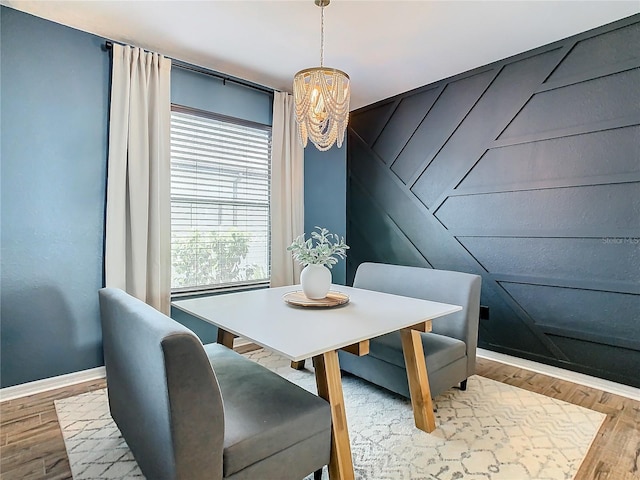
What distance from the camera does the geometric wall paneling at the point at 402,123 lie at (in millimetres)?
3565

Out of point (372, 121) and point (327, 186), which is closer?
point (372, 121)

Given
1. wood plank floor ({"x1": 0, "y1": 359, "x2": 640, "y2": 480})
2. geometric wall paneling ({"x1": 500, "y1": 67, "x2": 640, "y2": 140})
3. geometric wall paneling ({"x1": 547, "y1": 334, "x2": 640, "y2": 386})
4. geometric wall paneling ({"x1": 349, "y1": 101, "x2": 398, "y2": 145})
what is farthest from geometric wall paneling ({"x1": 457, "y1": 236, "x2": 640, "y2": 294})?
geometric wall paneling ({"x1": 349, "y1": 101, "x2": 398, "y2": 145})

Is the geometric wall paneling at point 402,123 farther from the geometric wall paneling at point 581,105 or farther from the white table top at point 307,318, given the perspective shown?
the white table top at point 307,318

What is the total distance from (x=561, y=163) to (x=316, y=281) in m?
2.08

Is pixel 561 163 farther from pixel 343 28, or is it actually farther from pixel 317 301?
pixel 317 301

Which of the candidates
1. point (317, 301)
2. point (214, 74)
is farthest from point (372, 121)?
point (317, 301)

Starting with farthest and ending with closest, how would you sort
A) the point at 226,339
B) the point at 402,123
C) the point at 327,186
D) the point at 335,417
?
the point at 327,186 < the point at 402,123 < the point at 226,339 < the point at 335,417

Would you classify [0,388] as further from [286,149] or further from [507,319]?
[507,319]

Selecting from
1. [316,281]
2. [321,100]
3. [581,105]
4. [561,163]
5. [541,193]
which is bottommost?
[316,281]

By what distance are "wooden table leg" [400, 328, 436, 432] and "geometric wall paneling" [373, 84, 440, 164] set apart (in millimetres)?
2388

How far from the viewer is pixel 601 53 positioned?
2.51 metres

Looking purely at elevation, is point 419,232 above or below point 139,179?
below

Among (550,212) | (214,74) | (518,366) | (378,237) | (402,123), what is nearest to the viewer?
(550,212)

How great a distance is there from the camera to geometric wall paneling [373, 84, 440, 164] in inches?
140
